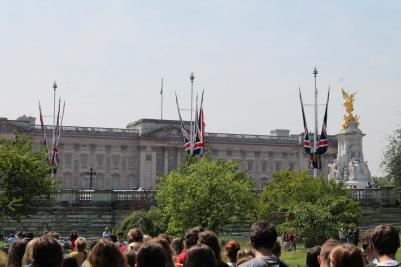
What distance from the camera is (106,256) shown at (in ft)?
25.1

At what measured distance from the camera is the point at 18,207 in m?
41.7

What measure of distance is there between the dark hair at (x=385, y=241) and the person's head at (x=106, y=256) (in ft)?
9.14

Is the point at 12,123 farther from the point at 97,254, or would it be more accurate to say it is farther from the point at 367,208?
the point at 97,254

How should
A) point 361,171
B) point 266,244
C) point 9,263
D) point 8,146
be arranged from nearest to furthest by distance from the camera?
1. point 266,244
2. point 9,263
3. point 8,146
4. point 361,171

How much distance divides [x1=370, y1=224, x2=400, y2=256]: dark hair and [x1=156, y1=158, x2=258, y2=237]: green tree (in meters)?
27.9

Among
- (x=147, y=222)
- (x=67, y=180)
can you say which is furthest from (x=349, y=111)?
(x=67, y=180)

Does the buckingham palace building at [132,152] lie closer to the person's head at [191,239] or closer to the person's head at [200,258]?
the person's head at [191,239]

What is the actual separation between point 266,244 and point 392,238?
1.39 metres

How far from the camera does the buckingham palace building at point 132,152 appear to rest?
349 ft

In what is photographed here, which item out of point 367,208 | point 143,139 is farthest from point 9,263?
point 143,139

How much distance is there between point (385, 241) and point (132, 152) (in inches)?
4061

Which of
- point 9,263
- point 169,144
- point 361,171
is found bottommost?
point 9,263

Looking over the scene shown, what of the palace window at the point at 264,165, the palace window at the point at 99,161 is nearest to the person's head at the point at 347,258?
the palace window at the point at 99,161

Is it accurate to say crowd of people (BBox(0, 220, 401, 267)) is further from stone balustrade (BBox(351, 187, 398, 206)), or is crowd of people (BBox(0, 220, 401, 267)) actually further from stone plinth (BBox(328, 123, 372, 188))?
stone plinth (BBox(328, 123, 372, 188))
